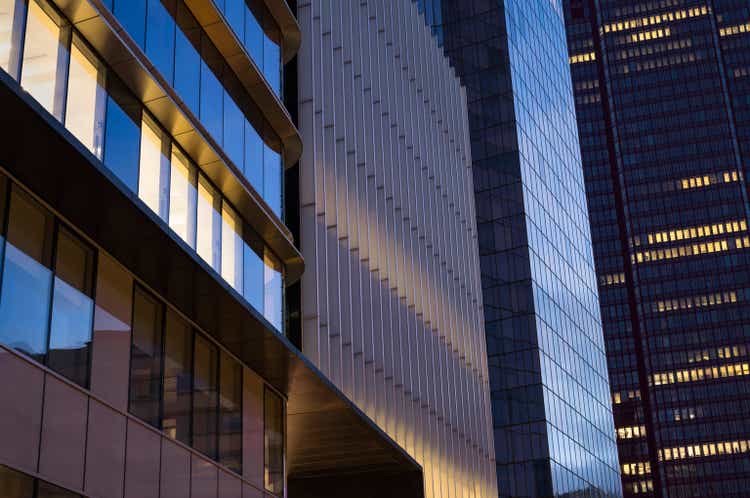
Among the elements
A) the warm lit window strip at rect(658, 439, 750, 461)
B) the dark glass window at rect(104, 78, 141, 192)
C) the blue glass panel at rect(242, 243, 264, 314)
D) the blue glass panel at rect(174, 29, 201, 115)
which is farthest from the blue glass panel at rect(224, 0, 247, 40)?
the warm lit window strip at rect(658, 439, 750, 461)

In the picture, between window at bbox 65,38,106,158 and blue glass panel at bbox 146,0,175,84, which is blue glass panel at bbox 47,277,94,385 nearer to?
window at bbox 65,38,106,158

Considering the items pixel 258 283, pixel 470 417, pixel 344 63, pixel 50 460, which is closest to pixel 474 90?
pixel 470 417

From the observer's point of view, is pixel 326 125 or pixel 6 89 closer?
pixel 6 89

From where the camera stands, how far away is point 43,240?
1945 centimetres

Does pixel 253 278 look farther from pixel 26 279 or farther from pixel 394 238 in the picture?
pixel 394 238

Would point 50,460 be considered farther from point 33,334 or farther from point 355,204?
point 355,204

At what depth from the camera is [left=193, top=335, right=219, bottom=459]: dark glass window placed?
25.0m

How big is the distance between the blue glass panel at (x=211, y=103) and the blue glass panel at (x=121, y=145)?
3958mm

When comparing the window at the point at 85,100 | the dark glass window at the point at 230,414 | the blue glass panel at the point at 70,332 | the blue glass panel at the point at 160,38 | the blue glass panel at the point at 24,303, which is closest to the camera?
the blue glass panel at the point at 24,303

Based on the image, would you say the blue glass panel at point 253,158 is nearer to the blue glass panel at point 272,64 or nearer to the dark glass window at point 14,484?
the blue glass panel at point 272,64

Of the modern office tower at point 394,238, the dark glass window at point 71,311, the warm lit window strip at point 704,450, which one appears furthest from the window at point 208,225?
the warm lit window strip at point 704,450

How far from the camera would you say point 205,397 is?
25.6 meters

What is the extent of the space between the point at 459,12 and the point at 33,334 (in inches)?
3134

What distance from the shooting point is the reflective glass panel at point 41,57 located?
18.9 meters
